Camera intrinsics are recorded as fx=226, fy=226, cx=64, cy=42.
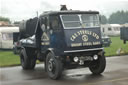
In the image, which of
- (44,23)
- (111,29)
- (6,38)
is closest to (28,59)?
(44,23)

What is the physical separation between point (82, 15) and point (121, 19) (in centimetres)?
13081

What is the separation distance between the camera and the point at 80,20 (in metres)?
9.38

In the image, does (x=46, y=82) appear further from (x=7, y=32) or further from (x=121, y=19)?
(x=121, y=19)

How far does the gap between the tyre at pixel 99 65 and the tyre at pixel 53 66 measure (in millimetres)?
1593

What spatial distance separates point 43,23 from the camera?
9.98 m

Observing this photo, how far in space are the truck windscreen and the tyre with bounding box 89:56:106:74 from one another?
4.82 ft

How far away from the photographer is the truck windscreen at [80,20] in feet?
29.8

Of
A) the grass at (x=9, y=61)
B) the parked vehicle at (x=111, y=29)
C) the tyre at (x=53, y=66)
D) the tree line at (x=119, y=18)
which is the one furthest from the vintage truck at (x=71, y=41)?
the tree line at (x=119, y=18)

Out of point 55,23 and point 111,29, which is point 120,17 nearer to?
point 111,29

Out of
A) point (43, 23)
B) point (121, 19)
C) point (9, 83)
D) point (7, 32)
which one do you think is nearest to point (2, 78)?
point (9, 83)

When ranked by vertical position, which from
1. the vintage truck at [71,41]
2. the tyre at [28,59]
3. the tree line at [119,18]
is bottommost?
the tyre at [28,59]

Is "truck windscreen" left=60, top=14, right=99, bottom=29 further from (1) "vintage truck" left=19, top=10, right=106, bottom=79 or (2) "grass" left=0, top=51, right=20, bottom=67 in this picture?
(2) "grass" left=0, top=51, right=20, bottom=67

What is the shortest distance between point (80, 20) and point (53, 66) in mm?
2195

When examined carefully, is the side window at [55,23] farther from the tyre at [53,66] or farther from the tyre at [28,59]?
the tyre at [28,59]
